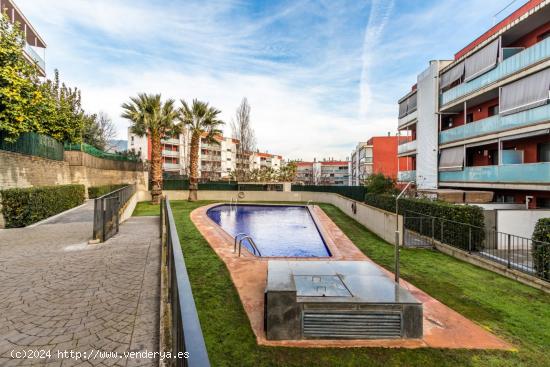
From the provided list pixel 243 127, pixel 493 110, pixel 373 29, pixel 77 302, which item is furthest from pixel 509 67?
pixel 243 127

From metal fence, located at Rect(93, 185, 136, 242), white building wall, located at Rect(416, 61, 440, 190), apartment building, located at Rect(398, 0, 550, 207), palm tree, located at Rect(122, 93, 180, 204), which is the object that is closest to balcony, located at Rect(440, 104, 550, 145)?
apartment building, located at Rect(398, 0, 550, 207)

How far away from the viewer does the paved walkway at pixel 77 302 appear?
147 inches

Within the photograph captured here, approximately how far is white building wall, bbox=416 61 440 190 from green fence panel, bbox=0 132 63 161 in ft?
90.8

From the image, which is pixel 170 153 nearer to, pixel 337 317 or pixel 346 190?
pixel 346 190

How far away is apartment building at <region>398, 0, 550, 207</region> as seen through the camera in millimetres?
14195

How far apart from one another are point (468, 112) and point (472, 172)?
5.86 meters

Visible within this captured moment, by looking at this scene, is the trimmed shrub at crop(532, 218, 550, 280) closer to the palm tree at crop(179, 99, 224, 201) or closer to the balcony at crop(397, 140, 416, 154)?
the balcony at crop(397, 140, 416, 154)

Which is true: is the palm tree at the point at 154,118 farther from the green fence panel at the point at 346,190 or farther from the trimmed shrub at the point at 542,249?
the trimmed shrub at the point at 542,249

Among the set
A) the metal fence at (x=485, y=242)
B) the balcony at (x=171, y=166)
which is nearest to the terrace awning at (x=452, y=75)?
the metal fence at (x=485, y=242)

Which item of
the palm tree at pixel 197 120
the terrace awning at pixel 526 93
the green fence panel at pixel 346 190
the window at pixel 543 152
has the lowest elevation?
the green fence panel at pixel 346 190

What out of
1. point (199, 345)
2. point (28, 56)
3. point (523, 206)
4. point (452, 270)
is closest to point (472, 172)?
point (523, 206)

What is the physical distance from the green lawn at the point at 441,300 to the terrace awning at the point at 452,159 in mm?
12431

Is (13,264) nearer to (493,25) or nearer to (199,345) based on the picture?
(199,345)

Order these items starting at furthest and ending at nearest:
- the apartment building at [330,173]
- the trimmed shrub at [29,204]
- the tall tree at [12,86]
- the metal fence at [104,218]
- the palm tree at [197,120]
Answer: the apartment building at [330,173]
the palm tree at [197,120]
the tall tree at [12,86]
the trimmed shrub at [29,204]
the metal fence at [104,218]
